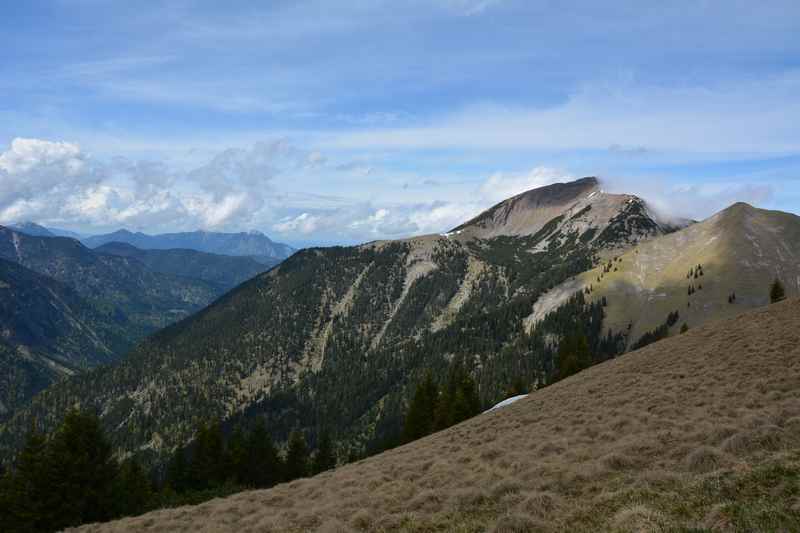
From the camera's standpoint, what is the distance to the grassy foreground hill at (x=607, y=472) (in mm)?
11914

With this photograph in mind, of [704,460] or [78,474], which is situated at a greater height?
[704,460]

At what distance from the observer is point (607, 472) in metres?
16.5

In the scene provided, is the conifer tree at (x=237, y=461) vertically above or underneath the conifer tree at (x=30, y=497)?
underneath

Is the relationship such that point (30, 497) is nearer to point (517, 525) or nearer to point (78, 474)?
point (78, 474)

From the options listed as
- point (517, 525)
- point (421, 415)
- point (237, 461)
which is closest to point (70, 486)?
point (237, 461)

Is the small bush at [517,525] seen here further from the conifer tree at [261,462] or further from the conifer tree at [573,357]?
the conifer tree at [573,357]

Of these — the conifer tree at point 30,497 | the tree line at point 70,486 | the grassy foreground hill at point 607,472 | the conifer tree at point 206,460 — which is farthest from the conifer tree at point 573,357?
the conifer tree at point 30,497

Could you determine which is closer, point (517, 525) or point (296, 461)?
point (517, 525)

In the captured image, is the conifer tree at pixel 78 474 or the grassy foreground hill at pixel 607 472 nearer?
the grassy foreground hill at pixel 607 472

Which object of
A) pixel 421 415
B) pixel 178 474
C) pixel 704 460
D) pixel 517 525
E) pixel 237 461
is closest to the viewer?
pixel 517 525

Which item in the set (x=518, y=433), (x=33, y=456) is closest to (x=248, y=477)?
(x=33, y=456)

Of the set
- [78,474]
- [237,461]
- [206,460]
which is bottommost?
[237,461]

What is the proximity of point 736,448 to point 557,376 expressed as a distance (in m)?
64.7

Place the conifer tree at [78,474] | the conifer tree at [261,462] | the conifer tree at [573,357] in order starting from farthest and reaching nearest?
1. the conifer tree at [573,357]
2. the conifer tree at [261,462]
3. the conifer tree at [78,474]
